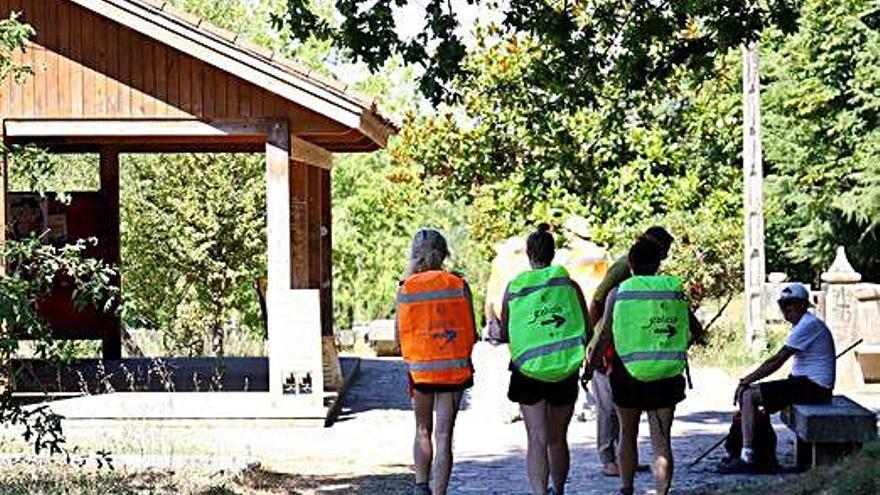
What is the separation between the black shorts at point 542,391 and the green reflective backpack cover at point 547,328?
0.15ft

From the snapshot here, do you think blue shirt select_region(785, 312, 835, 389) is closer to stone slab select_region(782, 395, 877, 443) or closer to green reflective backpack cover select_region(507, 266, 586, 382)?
stone slab select_region(782, 395, 877, 443)

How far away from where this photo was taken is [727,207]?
2630 centimetres

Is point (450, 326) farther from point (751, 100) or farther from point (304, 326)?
point (751, 100)

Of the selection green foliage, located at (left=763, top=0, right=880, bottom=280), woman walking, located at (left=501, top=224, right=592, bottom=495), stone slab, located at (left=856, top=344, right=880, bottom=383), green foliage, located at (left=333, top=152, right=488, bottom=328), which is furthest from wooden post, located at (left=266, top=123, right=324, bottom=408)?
green foliage, located at (left=333, top=152, right=488, bottom=328)

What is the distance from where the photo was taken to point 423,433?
982 centimetres

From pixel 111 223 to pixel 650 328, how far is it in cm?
1226

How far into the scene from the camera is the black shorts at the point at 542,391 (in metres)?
9.43

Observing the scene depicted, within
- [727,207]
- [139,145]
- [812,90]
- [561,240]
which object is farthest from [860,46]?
[139,145]

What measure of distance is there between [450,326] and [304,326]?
5.98 m

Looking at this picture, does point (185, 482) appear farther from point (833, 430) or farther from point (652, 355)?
point (833, 430)

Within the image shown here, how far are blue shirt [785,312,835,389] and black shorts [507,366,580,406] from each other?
271cm

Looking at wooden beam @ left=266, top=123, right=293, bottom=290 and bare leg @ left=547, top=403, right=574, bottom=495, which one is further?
wooden beam @ left=266, top=123, right=293, bottom=290

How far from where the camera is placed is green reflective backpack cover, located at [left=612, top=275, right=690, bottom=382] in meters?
9.22

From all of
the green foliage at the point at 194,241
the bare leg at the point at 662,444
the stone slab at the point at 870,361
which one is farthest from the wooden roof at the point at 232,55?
the green foliage at the point at 194,241
